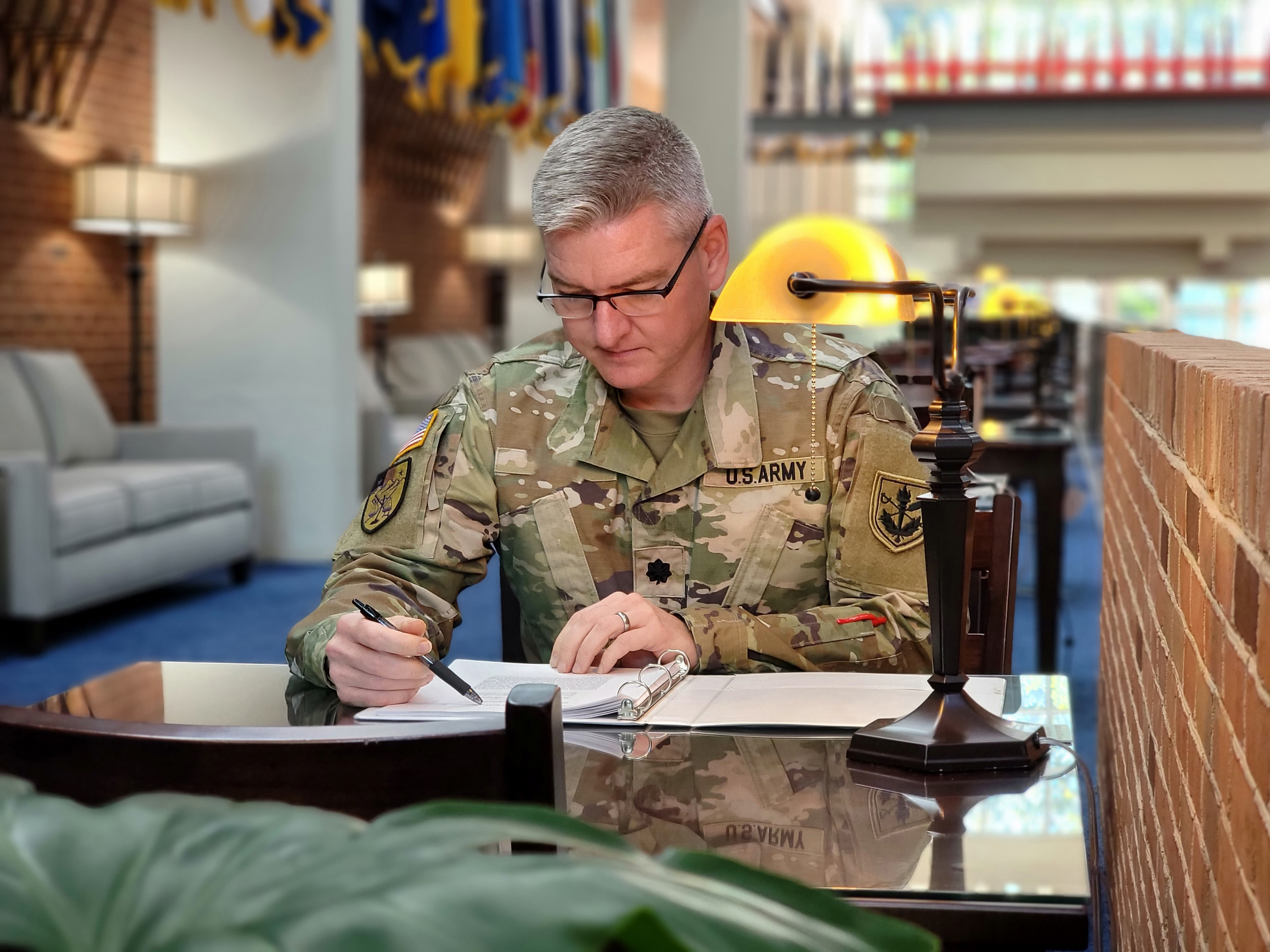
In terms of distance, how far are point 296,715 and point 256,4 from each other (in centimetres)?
467

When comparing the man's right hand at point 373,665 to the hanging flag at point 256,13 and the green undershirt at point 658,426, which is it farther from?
the hanging flag at point 256,13

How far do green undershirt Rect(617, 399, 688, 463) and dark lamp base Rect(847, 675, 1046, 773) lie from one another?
26.2 inches

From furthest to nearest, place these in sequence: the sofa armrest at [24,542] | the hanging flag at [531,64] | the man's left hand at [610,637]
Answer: the hanging flag at [531,64] → the sofa armrest at [24,542] → the man's left hand at [610,637]

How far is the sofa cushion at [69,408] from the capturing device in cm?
551

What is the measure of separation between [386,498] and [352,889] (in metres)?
1.31

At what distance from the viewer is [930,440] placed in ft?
3.38

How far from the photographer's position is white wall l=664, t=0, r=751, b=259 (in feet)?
33.7

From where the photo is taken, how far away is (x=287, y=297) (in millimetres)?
6016

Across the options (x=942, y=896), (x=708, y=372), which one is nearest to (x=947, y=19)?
(x=708, y=372)

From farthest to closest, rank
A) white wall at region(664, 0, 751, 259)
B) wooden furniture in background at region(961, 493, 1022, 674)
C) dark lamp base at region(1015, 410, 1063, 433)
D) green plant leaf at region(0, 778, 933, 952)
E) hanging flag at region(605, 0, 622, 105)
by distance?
white wall at region(664, 0, 751, 259), hanging flag at region(605, 0, 622, 105), dark lamp base at region(1015, 410, 1063, 433), wooden furniture in background at region(961, 493, 1022, 674), green plant leaf at region(0, 778, 933, 952)

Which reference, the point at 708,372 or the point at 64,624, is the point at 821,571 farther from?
the point at 64,624

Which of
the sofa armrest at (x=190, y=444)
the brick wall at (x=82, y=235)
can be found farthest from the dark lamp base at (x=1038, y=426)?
the brick wall at (x=82, y=235)

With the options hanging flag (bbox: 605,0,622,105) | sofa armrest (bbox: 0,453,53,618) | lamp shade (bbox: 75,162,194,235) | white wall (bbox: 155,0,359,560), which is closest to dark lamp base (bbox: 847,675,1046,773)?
sofa armrest (bbox: 0,453,53,618)

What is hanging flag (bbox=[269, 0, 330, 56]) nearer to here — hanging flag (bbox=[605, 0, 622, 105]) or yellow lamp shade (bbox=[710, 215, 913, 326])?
hanging flag (bbox=[605, 0, 622, 105])
